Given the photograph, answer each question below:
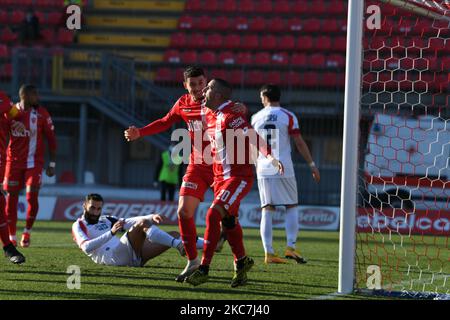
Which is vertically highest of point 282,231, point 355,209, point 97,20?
point 97,20

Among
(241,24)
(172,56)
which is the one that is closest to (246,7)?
(241,24)

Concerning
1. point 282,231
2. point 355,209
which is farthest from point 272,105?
point 282,231

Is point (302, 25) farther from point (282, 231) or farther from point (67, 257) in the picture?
point (67, 257)

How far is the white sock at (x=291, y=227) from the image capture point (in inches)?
435

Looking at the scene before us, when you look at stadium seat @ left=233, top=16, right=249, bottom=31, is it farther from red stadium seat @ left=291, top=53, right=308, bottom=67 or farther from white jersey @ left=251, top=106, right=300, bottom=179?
white jersey @ left=251, top=106, right=300, bottom=179

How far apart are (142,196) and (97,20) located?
23.5 feet

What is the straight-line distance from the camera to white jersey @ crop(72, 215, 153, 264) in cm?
924

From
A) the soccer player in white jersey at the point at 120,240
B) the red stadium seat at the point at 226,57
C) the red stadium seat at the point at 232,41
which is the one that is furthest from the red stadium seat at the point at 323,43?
the soccer player in white jersey at the point at 120,240

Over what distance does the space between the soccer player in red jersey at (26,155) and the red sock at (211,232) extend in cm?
460

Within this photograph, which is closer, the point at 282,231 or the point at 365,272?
the point at 365,272

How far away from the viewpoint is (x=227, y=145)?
806 centimetres

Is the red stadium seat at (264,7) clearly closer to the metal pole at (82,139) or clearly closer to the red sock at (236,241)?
the metal pole at (82,139)

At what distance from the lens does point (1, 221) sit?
9.21 meters

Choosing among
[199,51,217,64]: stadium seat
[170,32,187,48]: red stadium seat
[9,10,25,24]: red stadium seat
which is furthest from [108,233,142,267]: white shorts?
[9,10,25,24]: red stadium seat
